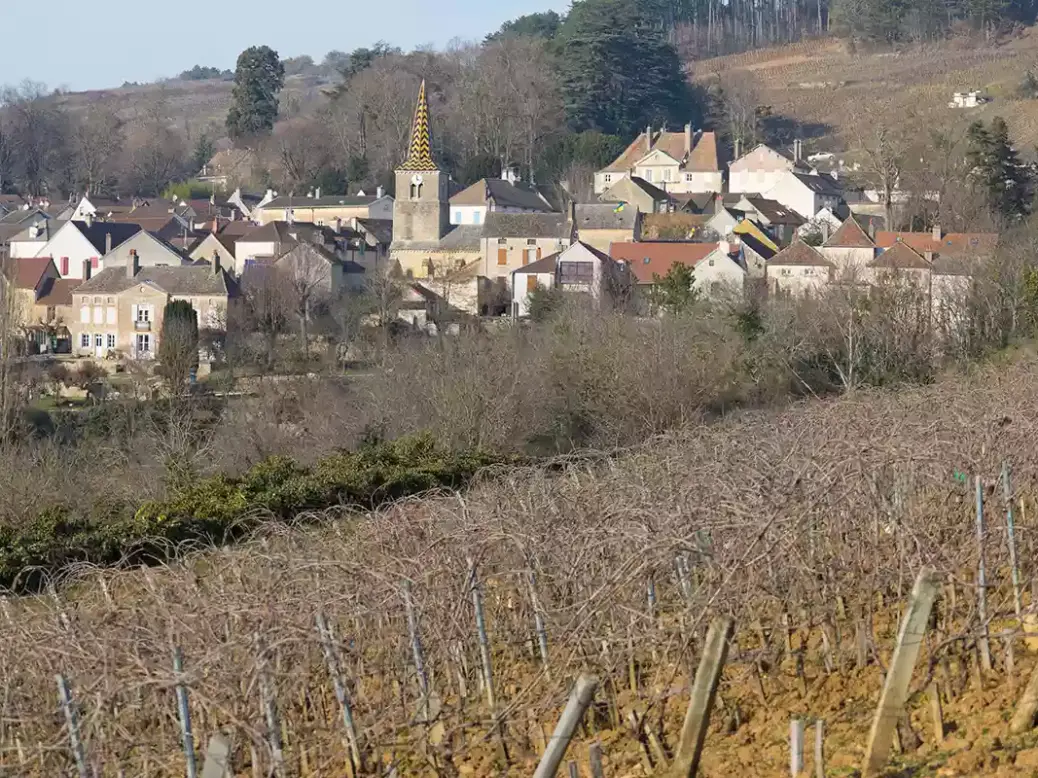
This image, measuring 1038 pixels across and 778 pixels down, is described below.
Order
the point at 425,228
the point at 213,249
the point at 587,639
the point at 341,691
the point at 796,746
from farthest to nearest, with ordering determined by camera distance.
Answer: the point at 425,228, the point at 213,249, the point at 587,639, the point at 341,691, the point at 796,746

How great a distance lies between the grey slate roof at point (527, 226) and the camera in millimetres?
50406

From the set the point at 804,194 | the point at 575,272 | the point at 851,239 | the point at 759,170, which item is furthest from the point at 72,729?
the point at 759,170

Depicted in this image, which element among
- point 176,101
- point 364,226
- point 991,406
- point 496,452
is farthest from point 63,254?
point 176,101

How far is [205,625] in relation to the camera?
7.88 m

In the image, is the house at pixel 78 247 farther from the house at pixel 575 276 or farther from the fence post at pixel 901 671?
the fence post at pixel 901 671

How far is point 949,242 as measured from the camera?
38.5 m

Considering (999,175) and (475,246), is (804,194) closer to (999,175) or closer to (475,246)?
(999,175)

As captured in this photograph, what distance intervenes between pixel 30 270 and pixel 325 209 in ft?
57.5

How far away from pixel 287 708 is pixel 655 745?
2188 mm

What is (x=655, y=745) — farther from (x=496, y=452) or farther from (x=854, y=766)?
(x=496, y=452)

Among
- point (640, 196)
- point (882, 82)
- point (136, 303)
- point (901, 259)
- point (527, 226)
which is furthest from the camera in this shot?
point (882, 82)

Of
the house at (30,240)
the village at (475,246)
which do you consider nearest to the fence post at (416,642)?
the village at (475,246)

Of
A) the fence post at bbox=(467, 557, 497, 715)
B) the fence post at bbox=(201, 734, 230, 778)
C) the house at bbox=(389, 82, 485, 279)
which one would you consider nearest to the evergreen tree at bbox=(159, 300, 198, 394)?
the house at bbox=(389, 82, 485, 279)

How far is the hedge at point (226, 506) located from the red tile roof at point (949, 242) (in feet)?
61.4
